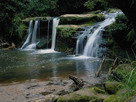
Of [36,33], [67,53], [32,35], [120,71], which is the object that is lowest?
[67,53]

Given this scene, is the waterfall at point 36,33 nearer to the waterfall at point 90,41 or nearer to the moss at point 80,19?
the moss at point 80,19

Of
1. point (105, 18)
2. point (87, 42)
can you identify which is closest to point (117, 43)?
point (87, 42)

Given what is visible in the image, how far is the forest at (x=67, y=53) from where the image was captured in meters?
5.96

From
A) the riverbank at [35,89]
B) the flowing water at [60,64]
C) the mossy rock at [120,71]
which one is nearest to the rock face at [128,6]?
the mossy rock at [120,71]

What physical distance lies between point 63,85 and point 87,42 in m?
7.13

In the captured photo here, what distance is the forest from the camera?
5961mm

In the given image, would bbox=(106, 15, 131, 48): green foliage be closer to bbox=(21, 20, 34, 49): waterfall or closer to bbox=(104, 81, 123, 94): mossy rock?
bbox=(104, 81, 123, 94): mossy rock

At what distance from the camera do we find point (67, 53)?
15.4m

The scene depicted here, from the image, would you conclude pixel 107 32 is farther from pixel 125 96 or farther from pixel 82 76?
pixel 125 96

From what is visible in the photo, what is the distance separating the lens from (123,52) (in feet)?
41.8

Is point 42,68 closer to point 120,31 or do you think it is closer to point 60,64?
point 60,64

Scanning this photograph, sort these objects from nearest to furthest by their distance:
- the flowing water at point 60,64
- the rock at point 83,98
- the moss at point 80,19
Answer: the rock at point 83,98
the flowing water at point 60,64
the moss at point 80,19

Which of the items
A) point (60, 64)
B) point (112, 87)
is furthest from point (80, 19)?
point (112, 87)

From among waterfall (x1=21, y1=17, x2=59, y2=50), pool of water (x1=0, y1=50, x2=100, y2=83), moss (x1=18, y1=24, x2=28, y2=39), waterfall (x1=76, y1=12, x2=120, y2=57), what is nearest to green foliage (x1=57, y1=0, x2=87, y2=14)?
waterfall (x1=21, y1=17, x2=59, y2=50)
